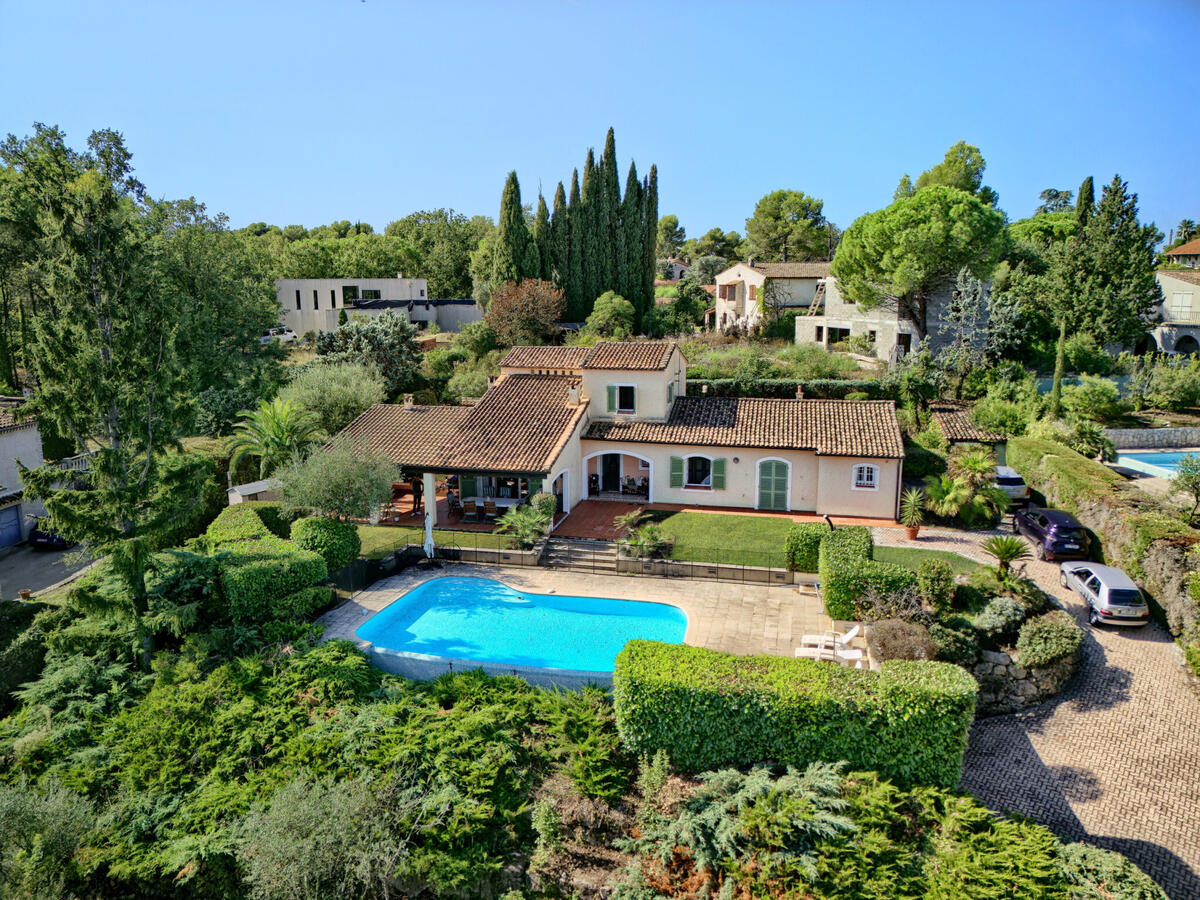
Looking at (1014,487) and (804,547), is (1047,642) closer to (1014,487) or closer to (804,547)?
(804,547)

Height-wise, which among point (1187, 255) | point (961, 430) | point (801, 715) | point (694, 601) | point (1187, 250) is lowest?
point (694, 601)

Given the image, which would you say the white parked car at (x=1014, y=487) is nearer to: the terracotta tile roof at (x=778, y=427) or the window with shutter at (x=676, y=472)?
the terracotta tile roof at (x=778, y=427)

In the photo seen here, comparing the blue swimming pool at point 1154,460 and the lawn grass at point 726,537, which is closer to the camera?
the lawn grass at point 726,537

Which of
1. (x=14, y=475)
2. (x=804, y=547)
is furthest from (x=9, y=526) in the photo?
(x=804, y=547)

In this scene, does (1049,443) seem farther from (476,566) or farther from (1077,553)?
(476,566)

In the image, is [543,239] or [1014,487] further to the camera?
[543,239]

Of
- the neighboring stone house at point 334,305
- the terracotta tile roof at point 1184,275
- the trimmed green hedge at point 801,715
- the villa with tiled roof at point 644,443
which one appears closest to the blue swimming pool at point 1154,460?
the villa with tiled roof at point 644,443
